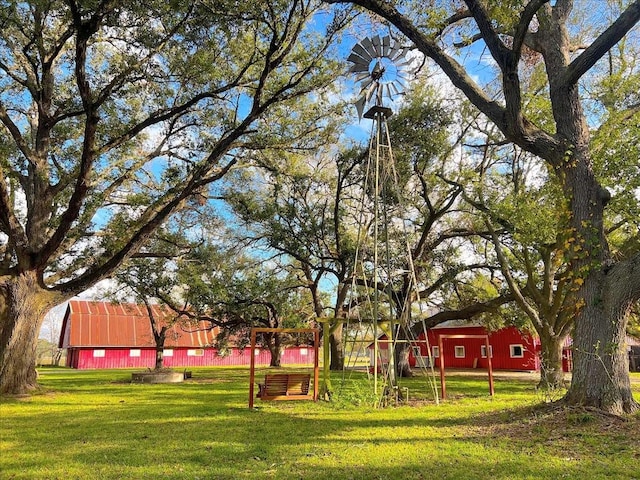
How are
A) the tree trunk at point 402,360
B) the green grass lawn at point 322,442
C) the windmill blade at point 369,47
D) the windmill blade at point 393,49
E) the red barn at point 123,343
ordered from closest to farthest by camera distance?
the green grass lawn at point 322,442 < the windmill blade at point 393,49 < the windmill blade at point 369,47 < the tree trunk at point 402,360 < the red barn at point 123,343

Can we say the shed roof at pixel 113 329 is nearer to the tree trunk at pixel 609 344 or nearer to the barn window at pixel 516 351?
the barn window at pixel 516 351

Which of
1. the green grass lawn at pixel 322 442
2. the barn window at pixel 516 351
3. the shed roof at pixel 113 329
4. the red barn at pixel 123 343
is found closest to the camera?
the green grass lawn at pixel 322 442

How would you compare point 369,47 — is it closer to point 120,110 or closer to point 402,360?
point 120,110

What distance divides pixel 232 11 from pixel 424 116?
7.01 m

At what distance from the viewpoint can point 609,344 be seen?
23.0 feet

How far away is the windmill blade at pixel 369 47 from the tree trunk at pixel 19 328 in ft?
34.5

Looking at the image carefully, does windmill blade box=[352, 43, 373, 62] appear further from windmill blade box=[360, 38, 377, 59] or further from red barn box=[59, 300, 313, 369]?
red barn box=[59, 300, 313, 369]

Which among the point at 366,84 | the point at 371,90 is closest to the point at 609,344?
the point at 371,90

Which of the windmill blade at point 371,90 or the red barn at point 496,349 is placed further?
the red barn at point 496,349

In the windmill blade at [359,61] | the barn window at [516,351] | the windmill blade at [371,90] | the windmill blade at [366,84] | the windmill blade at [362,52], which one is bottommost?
the barn window at [516,351]

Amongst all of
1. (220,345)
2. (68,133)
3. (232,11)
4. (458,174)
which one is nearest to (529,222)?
(458,174)

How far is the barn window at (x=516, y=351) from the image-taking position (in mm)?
27948

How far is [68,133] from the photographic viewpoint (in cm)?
1491

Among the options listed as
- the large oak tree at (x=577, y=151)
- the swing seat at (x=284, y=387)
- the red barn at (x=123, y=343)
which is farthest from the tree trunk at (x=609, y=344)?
the red barn at (x=123, y=343)
